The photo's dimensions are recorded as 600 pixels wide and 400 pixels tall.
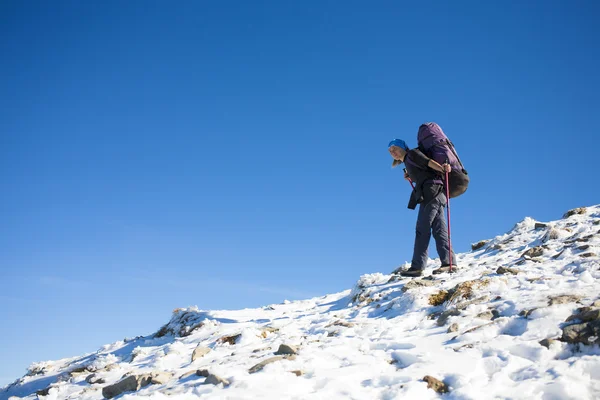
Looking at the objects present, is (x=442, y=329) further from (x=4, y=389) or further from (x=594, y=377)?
(x=4, y=389)

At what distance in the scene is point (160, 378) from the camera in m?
4.66

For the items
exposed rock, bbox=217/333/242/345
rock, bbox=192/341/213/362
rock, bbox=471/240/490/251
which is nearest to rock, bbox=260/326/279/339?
exposed rock, bbox=217/333/242/345

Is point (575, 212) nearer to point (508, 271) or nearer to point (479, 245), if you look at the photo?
point (479, 245)

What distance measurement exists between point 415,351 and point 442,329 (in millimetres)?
894

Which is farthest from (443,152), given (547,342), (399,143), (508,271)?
(547,342)

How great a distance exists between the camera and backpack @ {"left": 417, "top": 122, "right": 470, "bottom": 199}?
8.55 metres

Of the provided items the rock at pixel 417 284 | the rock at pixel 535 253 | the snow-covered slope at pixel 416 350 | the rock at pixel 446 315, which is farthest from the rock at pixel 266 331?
the rock at pixel 535 253

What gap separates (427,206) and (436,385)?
5.66m

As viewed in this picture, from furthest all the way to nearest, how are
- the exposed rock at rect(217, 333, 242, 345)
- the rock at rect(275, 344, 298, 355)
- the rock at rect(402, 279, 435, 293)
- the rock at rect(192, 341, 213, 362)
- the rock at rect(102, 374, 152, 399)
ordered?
the rock at rect(402, 279, 435, 293), the exposed rock at rect(217, 333, 242, 345), the rock at rect(192, 341, 213, 362), the rock at rect(275, 344, 298, 355), the rock at rect(102, 374, 152, 399)

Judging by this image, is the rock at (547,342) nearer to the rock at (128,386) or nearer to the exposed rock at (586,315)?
the exposed rock at (586,315)

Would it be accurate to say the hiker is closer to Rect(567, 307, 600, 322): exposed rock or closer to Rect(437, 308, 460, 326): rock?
Rect(437, 308, 460, 326): rock

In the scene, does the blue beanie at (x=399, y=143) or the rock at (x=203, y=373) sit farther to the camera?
the blue beanie at (x=399, y=143)

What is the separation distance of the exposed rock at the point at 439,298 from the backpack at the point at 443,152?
3.06 metres

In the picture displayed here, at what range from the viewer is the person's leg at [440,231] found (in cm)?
858
